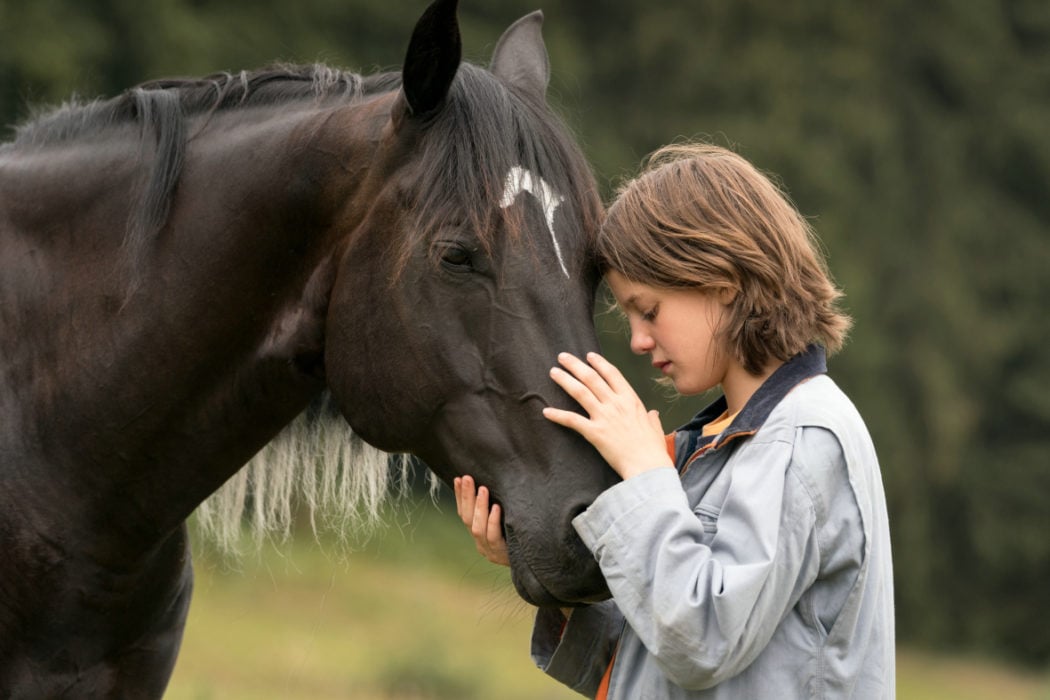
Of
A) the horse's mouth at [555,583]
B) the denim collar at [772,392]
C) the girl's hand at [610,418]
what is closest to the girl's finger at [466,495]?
the horse's mouth at [555,583]

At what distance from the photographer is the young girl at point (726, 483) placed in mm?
2232

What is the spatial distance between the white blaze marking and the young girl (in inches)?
4.3

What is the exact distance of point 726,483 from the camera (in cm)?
242

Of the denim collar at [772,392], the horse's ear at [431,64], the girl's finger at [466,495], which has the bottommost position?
the girl's finger at [466,495]

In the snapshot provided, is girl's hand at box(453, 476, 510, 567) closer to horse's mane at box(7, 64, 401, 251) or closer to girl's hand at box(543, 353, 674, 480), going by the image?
girl's hand at box(543, 353, 674, 480)

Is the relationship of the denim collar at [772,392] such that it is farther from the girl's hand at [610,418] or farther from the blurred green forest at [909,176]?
the blurred green forest at [909,176]

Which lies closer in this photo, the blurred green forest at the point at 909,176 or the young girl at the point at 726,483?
the young girl at the point at 726,483

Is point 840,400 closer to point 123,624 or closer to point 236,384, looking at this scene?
point 236,384

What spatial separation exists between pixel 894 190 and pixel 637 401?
15.9 m

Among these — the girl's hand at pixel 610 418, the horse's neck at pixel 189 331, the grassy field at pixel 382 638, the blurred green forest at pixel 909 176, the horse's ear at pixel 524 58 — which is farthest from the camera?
the blurred green forest at pixel 909 176

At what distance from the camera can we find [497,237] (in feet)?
8.36

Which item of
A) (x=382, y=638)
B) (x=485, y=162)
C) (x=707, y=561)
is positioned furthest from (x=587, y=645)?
(x=382, y=638)

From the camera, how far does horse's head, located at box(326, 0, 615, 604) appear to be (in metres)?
2.46

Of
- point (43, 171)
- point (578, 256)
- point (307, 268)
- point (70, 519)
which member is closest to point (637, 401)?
point (578, 256)
